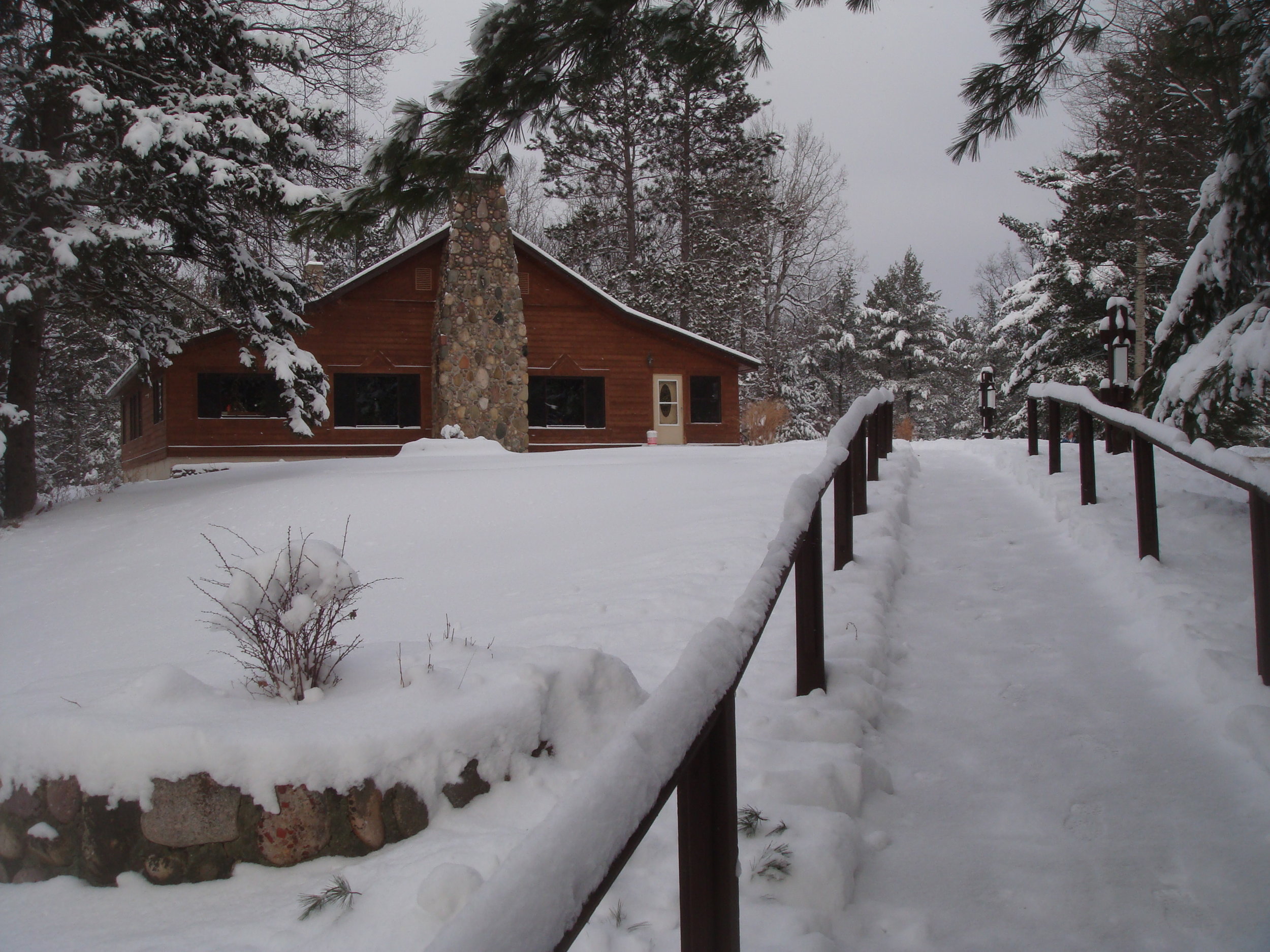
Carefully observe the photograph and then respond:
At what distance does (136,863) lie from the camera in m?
3.21

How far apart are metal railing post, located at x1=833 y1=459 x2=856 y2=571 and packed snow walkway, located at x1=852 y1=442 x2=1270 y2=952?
24.4 inches

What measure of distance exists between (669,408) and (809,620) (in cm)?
2002

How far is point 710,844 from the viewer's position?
177 centimetres

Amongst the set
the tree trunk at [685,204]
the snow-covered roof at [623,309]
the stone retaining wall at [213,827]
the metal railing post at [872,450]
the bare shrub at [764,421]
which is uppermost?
the tree trunk at [685,204]

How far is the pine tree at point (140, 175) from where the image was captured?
466 inches

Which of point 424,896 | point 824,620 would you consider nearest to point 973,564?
point 824,620

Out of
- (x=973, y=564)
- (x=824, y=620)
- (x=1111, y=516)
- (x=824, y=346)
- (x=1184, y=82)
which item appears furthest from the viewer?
(x=824, y=346)

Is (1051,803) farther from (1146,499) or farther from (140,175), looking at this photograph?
(140,175)

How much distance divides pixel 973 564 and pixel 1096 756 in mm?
2885

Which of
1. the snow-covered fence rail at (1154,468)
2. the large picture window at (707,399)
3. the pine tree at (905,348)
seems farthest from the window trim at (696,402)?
the pine tree at (905,348)

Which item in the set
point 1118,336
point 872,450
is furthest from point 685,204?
point 872,450

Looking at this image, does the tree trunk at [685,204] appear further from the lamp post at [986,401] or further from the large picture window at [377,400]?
the large picture window at [377,400]

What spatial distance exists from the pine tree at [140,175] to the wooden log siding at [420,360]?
241 inches

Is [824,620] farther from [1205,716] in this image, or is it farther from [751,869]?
[751,869]
